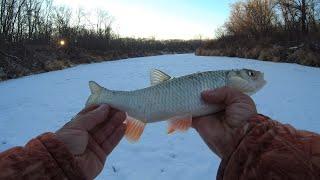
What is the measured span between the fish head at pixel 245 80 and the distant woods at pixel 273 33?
18.4m

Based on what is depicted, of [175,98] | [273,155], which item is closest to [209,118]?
[175,98]

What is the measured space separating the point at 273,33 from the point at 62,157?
31.7m

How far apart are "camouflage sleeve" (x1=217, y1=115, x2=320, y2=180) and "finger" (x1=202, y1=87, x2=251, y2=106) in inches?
14.0

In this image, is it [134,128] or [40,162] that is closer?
[40,162]

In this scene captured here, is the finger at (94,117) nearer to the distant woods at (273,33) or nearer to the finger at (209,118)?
the finger at (209,118)

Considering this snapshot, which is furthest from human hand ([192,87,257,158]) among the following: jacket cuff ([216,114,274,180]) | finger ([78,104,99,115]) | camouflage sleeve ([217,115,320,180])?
finger ([78,104,99,115])

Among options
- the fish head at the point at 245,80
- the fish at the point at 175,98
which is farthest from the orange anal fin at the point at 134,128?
the fish head at the point at 245,80

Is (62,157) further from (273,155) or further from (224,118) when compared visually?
(224,118)

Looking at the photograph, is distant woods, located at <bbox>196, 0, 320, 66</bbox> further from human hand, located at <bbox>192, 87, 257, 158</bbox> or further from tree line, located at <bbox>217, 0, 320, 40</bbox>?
human hand, located at <bbox>192, 87, 257, 158</bbox>

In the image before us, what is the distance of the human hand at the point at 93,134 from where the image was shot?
1752mm

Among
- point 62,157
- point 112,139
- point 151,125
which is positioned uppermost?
point 62,157

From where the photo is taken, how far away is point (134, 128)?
2059mm

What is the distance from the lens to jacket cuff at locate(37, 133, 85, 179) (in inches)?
54.5

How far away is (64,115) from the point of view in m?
8.63
